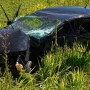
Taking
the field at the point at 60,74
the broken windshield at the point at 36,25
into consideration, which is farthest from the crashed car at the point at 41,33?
the field at the point at 60,74

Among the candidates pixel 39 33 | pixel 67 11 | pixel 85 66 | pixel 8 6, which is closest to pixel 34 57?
pixel 39 33

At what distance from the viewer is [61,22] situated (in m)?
7.23

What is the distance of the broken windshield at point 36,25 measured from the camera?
6.96 meters

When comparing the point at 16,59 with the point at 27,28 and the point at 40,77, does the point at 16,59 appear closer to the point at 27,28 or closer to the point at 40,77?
the point at 40,77

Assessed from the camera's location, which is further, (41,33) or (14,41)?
(41,33)

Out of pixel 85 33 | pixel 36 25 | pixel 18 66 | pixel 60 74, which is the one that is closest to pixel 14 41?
pixel 18 66

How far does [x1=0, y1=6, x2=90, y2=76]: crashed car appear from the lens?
6223 mm

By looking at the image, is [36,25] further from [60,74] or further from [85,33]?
[60,74]

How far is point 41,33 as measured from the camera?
691 cm

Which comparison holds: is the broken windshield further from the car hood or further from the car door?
the car door

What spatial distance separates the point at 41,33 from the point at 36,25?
1.53 feet

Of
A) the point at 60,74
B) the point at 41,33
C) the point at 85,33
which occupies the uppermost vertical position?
the point at 41,33

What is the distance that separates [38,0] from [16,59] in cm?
1338

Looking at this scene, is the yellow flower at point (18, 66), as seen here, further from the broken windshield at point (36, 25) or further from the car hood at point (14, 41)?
the broken windshield at point (36, 25)
